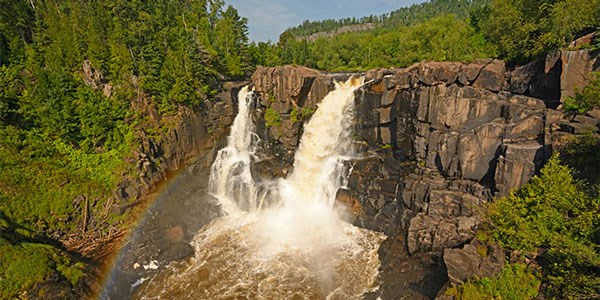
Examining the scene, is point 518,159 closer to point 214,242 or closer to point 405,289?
point 405,289

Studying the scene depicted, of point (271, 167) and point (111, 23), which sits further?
point (111, 23)

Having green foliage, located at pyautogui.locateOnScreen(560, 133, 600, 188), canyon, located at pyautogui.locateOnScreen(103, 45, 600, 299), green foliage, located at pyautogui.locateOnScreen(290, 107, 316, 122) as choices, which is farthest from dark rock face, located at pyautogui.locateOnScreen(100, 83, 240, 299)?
green foliage, located at pyautogui.locateOnScreen(560, 133, 600, 188)

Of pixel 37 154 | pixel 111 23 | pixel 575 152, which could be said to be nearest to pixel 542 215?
pixel 575 152

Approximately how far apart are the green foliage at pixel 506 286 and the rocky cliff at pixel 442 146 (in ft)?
3.35

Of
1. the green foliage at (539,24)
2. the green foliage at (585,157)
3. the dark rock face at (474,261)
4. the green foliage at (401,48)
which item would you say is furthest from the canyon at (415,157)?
the green foliage at (401,48)

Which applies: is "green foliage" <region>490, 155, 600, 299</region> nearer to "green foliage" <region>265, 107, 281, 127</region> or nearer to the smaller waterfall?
the smaller waterfall

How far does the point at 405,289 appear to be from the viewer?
20.1 meters

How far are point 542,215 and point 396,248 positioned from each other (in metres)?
10.5

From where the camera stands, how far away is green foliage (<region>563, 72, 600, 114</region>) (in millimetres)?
18594

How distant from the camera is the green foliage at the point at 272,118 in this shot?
36.4m

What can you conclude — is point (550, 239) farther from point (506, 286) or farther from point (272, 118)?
point (272, 118)

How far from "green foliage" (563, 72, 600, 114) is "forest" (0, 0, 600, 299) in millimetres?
87

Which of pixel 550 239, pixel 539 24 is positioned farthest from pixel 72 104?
pixel 539 24

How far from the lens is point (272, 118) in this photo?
36.7m
